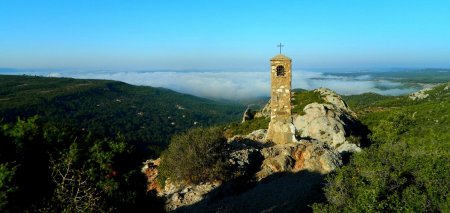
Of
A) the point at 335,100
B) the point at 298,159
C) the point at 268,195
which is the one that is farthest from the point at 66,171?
the point at 335,100

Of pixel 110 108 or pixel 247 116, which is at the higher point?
pixel 247 116

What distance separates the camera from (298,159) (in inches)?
973

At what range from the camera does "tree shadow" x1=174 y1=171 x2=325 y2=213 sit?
1938 centimetres

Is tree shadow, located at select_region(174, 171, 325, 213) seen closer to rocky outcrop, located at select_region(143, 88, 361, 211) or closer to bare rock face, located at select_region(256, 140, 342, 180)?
rocky outcrop, located at select_region(143, 88, 361, 211)

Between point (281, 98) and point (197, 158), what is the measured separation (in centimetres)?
740

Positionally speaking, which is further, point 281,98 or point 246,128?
point 246,128

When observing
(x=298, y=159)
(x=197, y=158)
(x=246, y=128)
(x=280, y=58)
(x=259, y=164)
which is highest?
(x=280, y=58)

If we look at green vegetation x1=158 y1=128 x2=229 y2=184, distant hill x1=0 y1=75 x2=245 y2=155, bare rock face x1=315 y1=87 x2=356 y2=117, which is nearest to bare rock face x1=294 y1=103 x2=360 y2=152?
bare rock face x1=315 y1=87 x2=356 y2=117

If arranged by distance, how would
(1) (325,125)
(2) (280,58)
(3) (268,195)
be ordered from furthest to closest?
(1) (325,125), (2) (280,58), (3) (268,195)

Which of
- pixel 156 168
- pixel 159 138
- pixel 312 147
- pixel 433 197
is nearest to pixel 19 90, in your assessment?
pixel 159 138

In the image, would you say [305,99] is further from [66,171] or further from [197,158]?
[66,171]

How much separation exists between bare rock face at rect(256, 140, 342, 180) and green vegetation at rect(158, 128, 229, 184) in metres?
2.65

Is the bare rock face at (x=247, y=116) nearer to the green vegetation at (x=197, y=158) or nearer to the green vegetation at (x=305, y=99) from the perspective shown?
the green vegetation at (x=305, y=99)

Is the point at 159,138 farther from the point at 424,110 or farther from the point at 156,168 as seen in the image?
the point at 156,168
